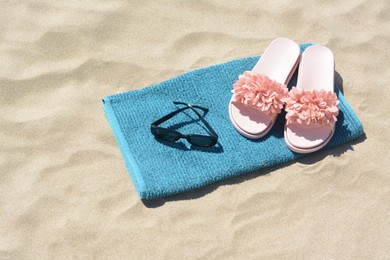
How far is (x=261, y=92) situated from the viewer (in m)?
1.94

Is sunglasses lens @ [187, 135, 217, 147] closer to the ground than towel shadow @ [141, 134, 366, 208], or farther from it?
farther from it

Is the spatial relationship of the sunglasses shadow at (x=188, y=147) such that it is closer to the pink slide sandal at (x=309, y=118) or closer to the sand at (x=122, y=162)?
the sand at (x=122, y=162)

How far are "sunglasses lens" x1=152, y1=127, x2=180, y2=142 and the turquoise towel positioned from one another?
28mm

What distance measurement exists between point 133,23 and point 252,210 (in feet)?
3.45

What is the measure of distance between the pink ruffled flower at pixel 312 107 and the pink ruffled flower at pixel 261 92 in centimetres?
4

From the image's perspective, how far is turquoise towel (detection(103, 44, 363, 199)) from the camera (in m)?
1.86

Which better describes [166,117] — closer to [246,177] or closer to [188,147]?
[188,147]

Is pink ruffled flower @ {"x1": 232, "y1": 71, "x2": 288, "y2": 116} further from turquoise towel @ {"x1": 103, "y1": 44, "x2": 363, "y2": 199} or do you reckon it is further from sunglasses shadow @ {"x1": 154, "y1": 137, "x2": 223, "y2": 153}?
sunglasses shadow @ {"x1": 154, "y1": 137, "x2": 223, "y2": 153}

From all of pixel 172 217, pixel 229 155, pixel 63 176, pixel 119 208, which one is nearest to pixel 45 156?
pixel 63 176

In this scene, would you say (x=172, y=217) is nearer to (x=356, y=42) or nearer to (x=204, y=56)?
(x=204, y=56)

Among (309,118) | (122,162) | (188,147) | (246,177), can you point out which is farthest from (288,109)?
(122,162)

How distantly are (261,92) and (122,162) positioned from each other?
0.58m

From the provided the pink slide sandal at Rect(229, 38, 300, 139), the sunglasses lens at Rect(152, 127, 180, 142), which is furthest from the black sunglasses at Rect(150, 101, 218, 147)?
the pink slide sandal at Rect(229, 38, 300, 139)

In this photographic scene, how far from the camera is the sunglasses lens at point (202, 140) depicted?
6.20 feet
